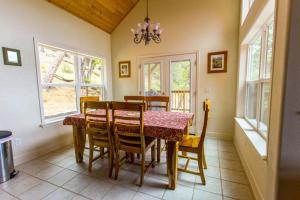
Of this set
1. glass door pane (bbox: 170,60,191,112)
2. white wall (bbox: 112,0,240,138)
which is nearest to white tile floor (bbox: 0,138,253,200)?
white wall (bbox: 112,0,240,138)

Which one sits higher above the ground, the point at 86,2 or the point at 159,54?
the point at 86,2

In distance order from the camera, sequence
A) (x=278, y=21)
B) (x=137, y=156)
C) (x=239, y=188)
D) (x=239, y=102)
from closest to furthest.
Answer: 1. (x=278, y=21)
2. (x=239, y=188)
3. (x=137, y=156)
4. (x=239, y=102)

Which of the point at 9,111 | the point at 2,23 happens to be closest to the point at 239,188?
the point at 9,111

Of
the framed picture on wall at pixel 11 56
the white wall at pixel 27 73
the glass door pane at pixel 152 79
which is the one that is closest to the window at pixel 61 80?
the white wall at pixel 27 73

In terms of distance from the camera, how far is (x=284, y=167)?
1063 mm

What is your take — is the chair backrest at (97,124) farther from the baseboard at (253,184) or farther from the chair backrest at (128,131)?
the baseboard at (253,184)

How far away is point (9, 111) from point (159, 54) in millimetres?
3053

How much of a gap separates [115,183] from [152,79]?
2.61 m

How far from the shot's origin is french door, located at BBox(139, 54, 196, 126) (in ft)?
11.4

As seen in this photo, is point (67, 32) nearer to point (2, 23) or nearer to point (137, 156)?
point (2, 23)

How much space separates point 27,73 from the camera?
7.91 feet

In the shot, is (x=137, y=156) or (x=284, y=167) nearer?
(x=284, y=167)

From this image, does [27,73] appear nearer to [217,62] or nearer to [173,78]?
[173,78]

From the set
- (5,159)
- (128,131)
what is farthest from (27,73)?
(128,131)
